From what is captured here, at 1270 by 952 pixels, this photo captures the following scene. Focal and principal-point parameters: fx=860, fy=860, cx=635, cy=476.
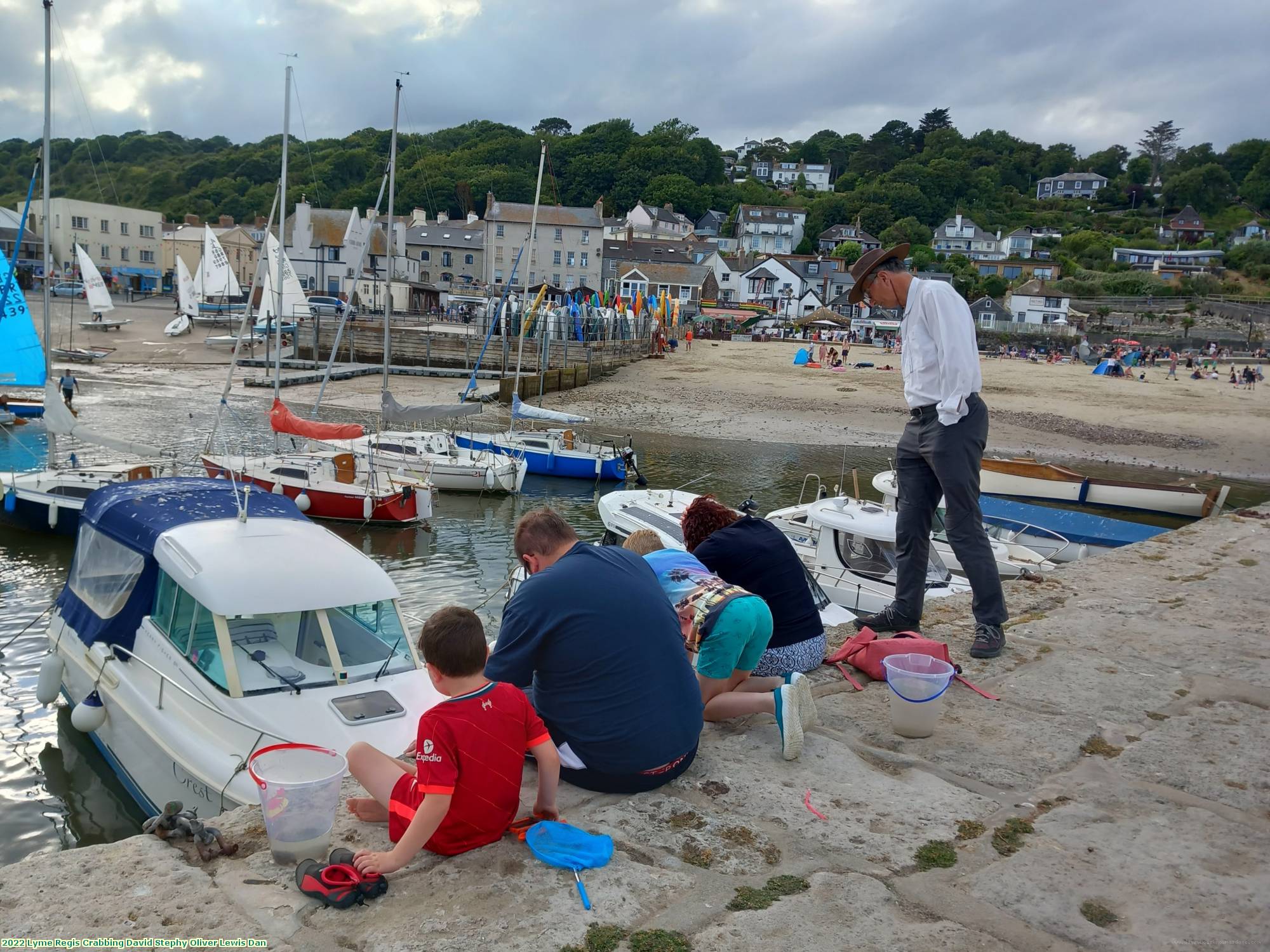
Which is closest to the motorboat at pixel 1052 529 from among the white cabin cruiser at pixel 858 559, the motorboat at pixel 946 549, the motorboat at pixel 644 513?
the motorboat at pixel 946 549

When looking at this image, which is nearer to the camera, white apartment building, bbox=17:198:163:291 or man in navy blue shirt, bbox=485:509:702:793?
man in navy blue shirt, bbox=485:509:702:793

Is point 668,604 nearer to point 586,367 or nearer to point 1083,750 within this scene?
point 1083,750

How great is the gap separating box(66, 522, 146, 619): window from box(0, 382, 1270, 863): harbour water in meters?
1.97

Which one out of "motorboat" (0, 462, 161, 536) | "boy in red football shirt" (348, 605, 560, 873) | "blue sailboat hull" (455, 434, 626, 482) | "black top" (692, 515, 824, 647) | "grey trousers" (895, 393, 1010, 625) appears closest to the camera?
"boy in red football shirt" (348, 605, 560, 873)

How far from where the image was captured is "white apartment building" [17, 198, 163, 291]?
88.9 m

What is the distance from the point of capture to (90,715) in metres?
7.95

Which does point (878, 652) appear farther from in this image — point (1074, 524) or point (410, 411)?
point (410, 411)

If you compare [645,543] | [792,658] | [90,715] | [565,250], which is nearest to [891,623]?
[792,658]

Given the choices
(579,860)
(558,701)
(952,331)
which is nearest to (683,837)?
(579,860)

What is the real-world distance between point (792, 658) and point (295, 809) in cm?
296

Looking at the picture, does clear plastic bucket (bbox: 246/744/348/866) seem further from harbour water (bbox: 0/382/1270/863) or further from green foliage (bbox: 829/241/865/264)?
green foliage (bbox: 829/241/865/264)

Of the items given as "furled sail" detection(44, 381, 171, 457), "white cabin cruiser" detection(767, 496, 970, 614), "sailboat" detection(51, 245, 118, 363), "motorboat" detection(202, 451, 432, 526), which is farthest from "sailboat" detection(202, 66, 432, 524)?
"sailboat" detection(51, 245, 118, 363)

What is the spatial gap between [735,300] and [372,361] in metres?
60.5

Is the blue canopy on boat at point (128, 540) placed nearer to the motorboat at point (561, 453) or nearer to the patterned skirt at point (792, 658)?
the patterned skirt at point (792, 658)
